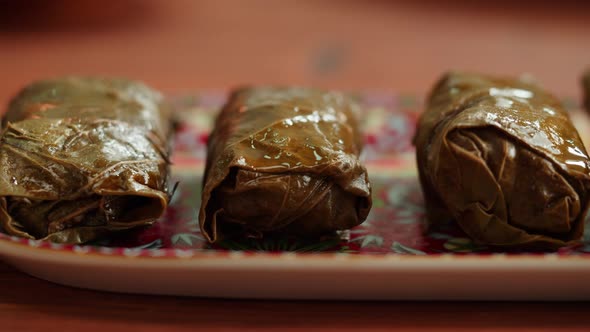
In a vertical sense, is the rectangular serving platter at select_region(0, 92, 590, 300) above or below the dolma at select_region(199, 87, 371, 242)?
below

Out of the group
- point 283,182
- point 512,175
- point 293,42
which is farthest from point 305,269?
point 293,42

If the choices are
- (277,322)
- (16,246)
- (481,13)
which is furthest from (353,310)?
(481,13)

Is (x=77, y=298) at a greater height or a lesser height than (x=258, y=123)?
lesser

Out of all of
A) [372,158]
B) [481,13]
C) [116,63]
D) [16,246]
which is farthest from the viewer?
[481,13]

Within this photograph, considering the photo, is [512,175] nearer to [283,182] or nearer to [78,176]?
[283,182]

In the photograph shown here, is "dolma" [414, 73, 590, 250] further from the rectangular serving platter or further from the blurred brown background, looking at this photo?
the blurred brown background

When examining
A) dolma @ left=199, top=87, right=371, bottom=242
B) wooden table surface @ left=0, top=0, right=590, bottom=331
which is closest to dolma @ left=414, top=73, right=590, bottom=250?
dolma @ left=199, top=87, right=371, bottom=242

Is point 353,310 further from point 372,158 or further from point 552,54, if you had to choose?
point 552,54
